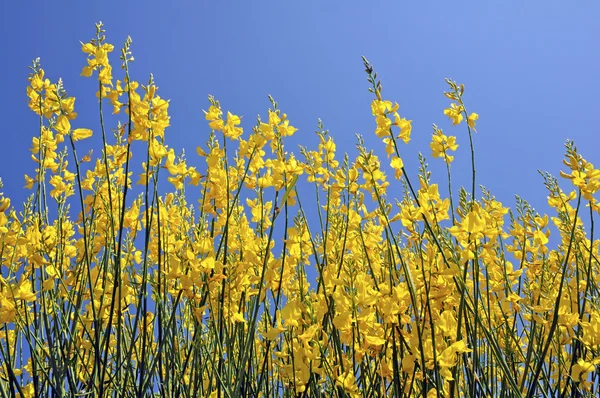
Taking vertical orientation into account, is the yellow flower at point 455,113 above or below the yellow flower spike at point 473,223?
above

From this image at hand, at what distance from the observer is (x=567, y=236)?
231 centimetres

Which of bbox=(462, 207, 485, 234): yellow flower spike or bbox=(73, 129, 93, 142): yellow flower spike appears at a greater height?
bbox=(73, 129, 93, 142): yellow flower spike

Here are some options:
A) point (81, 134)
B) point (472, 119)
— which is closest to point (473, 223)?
point (472, 119)

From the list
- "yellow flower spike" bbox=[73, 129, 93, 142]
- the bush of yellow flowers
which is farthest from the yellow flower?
"yellow flower spike" bbox=[73, 129, 93, 142]

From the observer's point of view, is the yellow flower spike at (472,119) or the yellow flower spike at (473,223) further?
the yellow flower spike at (472,119)

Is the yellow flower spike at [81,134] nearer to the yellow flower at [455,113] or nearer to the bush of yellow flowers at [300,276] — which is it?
the bush of yellow flowers at [300,276]

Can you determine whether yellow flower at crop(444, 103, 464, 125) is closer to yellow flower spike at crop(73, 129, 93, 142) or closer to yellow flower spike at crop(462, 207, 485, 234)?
yellow flower spike at crop(462, 207, 485, 234)

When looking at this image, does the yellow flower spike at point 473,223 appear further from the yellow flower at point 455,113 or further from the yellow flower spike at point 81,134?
the yellow flower spike at point 81,134

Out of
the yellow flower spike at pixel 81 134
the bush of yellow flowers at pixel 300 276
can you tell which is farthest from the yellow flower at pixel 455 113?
the yellow flower spike at pixel 81 134

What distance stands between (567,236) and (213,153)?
1.55 metres

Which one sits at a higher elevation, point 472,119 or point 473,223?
point 472,119

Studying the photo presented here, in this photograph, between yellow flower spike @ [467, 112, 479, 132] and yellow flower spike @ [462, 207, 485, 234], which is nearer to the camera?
yellow flower spike @ [462, 207, 485, 234]

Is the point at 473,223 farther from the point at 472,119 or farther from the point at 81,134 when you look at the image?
the point at 81,134

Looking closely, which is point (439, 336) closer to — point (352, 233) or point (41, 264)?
point (352, 233)
